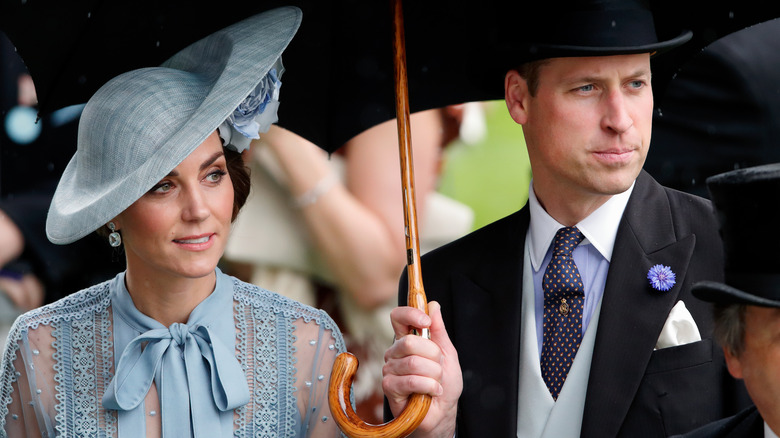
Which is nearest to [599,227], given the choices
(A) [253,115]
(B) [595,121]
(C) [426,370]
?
(B) [595,121]

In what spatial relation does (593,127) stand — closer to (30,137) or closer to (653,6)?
(653,6)

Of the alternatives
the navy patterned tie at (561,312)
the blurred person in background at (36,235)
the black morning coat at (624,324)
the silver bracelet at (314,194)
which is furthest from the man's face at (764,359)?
the blurred person in background at (36,235)

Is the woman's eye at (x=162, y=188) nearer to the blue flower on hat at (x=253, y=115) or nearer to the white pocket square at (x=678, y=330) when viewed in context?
the blue flower on hat at (x=253, y=115)

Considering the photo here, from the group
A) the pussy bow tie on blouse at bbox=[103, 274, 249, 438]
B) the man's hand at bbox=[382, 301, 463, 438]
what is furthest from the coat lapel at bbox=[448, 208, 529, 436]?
the pussy bow tie on blouse at bbox=[103, 274, 249, 438]

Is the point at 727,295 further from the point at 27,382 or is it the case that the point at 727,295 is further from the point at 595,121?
the point at 27,382

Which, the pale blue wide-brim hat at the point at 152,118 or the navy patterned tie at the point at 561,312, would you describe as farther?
the navy patterned tie at the point at 561,312

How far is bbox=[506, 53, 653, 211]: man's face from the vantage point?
3.30 meters

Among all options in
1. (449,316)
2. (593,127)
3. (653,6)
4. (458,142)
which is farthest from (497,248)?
(458,142)

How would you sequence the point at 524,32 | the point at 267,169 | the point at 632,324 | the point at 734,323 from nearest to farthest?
the point at 734,323, the point at 632,324, the point at 524,32, the point at 267,169

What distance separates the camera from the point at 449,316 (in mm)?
3621

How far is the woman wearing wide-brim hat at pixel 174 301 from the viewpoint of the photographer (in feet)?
10.9

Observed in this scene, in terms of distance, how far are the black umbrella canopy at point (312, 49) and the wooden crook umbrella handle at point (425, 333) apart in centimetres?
22

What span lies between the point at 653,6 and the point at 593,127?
0.49 metres

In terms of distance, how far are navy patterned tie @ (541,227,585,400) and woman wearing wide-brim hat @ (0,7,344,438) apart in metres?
0.69
